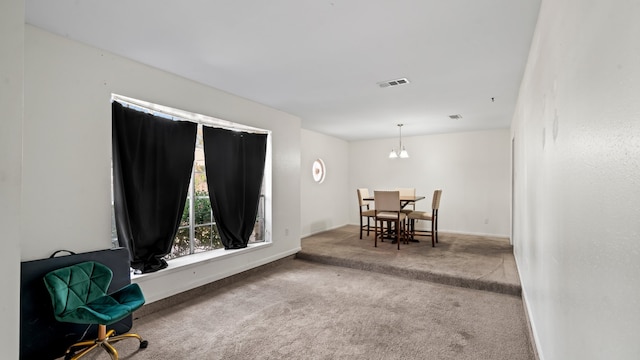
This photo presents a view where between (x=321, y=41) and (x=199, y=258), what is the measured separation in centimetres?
268

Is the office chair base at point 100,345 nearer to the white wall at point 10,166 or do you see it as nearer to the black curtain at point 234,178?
the white wall at point 10,166

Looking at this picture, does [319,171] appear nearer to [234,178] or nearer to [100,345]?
[234,178]

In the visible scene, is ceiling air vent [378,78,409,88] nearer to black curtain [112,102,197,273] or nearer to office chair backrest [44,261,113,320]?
black curtain [112,102,197,273]

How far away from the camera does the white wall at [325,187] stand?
608 cm

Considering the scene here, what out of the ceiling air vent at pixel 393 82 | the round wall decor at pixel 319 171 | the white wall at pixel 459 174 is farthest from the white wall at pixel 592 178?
the round wall decor at pixel 319 171

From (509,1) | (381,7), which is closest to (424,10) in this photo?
(381,7)

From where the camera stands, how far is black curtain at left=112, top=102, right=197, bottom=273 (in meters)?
2.64

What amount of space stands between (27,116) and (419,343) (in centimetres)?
334

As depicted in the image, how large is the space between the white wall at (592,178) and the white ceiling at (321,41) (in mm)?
665

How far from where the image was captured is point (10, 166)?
127 centimetres

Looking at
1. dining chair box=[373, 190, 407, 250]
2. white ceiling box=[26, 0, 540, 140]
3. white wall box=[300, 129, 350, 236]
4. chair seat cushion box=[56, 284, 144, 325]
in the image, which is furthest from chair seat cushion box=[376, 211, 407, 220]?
chair seat cushion box=[56, 284, 144, 325]

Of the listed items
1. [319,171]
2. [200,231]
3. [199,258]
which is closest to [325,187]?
[319,171]

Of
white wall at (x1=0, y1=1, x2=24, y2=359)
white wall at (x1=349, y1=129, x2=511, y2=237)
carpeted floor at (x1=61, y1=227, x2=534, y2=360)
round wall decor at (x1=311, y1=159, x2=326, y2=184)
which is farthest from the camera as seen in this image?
round wall decor at (x1=311, y1=159, x2=326, y2=184)

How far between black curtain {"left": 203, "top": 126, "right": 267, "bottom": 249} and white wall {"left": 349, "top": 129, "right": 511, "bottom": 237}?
3.89m
